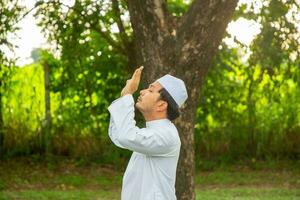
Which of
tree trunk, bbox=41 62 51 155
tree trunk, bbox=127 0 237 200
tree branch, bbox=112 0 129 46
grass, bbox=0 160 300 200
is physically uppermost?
tree branch, bbox=112 0 129 46

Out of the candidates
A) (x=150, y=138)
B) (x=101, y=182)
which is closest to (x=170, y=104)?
(x=150, y=138)

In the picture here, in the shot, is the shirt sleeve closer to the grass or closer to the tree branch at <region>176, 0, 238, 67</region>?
the tree branch at <region>176, 0, 238, 67</region>

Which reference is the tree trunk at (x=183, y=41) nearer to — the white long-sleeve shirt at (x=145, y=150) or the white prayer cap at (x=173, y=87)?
the white prayer cap at (x=173, y=87)

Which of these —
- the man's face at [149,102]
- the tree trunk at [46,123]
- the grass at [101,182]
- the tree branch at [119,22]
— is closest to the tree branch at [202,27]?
the man's face at [149,102]

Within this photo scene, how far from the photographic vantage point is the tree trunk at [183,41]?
6344 mm

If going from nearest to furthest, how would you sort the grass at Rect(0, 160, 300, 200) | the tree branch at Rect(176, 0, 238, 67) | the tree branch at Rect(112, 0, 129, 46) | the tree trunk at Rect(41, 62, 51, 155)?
the tree branch at Rect(176, 0, 238, 67) → the grass at Rect(0, 160, 300, 200) → the tree branch at Rect(112, 0, 129, 46) → the tree trunk at Rect(41, 62, 51, 155)

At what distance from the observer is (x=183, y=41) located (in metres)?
6.37

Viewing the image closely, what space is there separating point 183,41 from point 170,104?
2236mm

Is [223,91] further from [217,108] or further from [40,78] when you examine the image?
[40,78]

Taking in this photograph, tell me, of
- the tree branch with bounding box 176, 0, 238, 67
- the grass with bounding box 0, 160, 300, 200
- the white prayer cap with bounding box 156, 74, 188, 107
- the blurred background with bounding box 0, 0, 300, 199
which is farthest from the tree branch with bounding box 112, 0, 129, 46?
the white prayer cap with bounding box 156, 74, 188, 107

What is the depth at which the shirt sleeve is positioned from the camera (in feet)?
13.1

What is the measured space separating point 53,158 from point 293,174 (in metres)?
4.30

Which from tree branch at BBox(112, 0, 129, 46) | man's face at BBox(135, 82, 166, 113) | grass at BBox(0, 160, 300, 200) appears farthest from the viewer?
tree branch at BBox(112, 0, 129, 46)

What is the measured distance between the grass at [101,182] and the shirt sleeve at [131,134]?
5.61m
